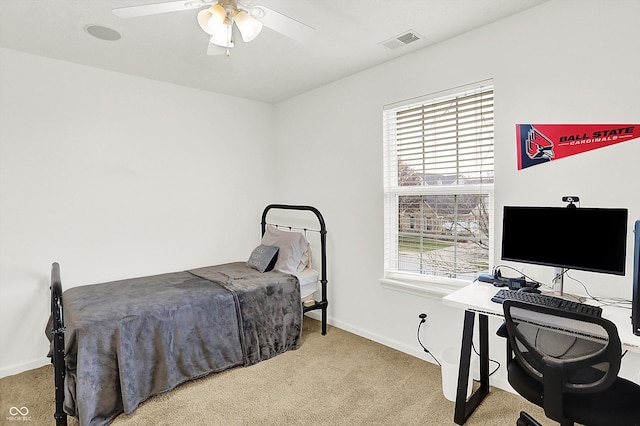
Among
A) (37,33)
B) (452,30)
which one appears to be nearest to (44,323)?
(37,33)

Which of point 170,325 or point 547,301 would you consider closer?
point 547,301

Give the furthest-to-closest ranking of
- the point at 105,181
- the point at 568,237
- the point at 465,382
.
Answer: the point at 105,181, the point at 465,382, the point at 568,237

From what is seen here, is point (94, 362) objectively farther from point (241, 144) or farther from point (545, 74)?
point (545, 74)

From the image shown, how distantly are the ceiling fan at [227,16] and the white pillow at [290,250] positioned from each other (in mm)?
2033

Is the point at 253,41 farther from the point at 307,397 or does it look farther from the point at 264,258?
the point at 307,397

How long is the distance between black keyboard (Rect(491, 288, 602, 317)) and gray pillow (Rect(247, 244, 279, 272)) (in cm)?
208

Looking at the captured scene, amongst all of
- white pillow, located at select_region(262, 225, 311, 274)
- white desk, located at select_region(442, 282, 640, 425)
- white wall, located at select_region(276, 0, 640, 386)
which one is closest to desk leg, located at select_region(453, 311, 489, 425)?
white desk, located at select_region(442, 282, 640, 425)

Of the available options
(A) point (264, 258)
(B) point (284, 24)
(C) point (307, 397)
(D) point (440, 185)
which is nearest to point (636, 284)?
(D) point (440, 185)

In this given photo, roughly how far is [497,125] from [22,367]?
4.15 metres

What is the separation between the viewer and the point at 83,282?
10.2 ft

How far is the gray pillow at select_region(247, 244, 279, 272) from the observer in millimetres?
3422

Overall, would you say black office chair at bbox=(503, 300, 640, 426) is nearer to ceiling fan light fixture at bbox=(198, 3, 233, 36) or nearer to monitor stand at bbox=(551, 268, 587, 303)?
monitor stand at bbox=(551, 268, 587, 303)

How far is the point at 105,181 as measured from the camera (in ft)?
10.5

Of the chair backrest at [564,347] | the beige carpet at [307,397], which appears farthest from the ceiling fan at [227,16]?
the beige carpet at [307,397]
